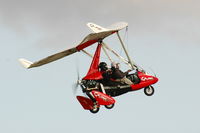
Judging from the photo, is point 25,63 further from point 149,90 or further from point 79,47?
point 149,90

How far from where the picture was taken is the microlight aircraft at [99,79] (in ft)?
151

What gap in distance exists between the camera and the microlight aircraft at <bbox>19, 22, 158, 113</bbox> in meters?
46.2

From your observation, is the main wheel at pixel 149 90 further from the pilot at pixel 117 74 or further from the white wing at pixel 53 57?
the white wing at pixel 53 57

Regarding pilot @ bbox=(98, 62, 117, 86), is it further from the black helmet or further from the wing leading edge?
the wing leading edge

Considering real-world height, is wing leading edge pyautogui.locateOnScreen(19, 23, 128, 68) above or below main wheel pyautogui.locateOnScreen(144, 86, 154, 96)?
above

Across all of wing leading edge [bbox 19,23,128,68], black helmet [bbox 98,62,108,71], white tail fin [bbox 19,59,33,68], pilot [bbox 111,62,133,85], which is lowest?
pilot [bbox 111,62,133,85]

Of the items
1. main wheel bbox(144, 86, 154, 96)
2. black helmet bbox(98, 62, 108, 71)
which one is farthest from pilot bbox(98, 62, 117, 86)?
main wheel bbox(144, 86, 154, 96)

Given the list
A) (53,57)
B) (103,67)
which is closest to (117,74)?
(103,67)

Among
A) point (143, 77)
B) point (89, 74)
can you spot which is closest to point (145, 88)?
point (143, 77)

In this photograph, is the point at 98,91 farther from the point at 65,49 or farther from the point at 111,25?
the point at 111,25

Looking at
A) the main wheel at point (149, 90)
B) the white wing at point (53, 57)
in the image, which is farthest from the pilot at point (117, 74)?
the white wing at point (53, 57)

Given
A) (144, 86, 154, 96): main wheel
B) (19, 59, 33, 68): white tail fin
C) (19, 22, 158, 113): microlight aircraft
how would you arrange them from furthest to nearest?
1. (19, 59, 33, 68): white tail fin
2. (144, 86, 154, 96): main wheel
3. (19, 22, 158, 113): microlight aircraft

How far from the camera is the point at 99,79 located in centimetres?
4694

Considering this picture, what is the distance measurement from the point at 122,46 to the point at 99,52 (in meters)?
1.53
